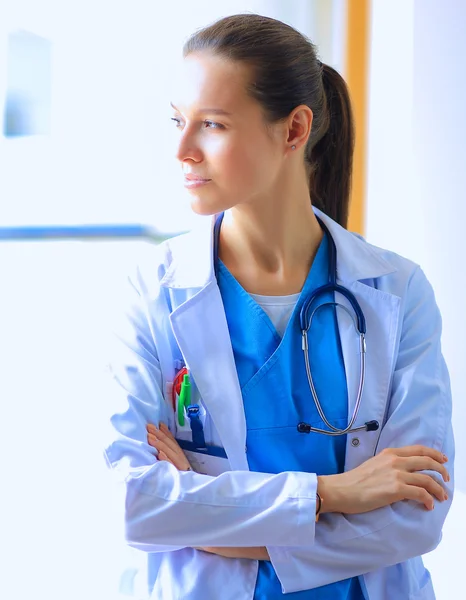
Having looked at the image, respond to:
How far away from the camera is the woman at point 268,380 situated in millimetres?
1216

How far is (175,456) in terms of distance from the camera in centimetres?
128

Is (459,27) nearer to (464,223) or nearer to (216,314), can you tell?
(464,223)

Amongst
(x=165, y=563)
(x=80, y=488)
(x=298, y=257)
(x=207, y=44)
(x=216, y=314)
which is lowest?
(x=80, y=488)

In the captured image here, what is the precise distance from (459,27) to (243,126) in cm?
126

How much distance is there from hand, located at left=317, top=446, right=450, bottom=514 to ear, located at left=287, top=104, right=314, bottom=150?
567 millimetres

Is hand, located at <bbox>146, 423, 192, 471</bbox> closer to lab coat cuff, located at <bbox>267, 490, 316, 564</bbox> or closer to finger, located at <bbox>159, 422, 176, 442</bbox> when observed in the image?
finger, located at <bbox>159, 422, 176, 442</bbox>

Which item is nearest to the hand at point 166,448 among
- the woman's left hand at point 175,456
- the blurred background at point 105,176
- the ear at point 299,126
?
the woman's left hand at point 175,456

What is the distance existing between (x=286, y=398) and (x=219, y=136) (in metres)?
0.46

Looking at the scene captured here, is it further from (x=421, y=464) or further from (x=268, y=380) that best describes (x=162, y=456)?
(x=421, y=464)

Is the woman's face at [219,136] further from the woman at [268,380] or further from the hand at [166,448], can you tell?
the hand at [166,448]

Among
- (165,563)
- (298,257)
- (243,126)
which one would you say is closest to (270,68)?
(243,126)

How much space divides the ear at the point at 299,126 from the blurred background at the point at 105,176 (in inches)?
39.5

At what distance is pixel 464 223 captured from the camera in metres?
2.24

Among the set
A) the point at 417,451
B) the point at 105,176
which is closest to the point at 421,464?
the point at 417,451
